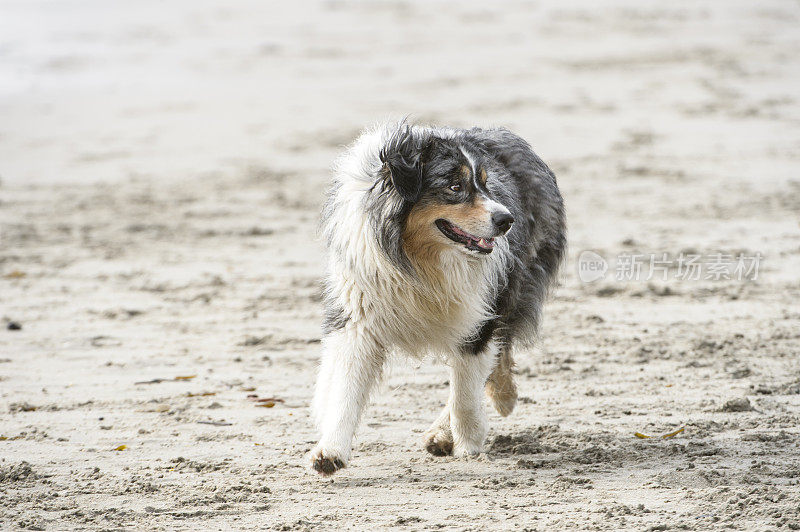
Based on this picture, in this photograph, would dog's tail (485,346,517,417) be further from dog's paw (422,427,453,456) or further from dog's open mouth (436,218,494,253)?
dog's open mouth (436,218,494,253)

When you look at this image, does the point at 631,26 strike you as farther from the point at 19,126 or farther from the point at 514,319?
the point at 514,319

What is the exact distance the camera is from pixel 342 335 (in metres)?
5.04

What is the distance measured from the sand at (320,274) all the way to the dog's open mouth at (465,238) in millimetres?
1130

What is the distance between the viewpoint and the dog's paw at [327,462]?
479 cm

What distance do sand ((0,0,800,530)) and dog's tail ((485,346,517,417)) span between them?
14 centimetres

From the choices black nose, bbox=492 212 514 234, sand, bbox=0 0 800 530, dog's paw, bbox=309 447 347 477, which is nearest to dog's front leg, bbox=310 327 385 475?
dog's paw, bbox=309 447 347 477

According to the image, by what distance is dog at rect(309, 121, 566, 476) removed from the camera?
482 centimetres

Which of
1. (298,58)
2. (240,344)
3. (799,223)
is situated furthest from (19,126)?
(799,223)

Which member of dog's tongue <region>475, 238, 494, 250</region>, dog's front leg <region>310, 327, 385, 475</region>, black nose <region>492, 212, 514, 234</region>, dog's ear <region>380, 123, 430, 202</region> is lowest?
dog's front leg <region>310, 327, 385, 475</region>

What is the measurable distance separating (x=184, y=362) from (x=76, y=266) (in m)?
2.65

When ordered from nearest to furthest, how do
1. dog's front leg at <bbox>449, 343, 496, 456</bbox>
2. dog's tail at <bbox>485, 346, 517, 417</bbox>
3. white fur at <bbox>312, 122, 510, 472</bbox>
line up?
white fur at <bbox>312, 122, 510, 472</bbox>, dog's front leg at <bbox>449, 343, 496, 456</bbox>, dog's tail at <bbox>485, 346, 517, 417</bbox>

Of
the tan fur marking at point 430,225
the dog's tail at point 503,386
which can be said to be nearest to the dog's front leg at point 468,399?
the dog's tail at point 503,386

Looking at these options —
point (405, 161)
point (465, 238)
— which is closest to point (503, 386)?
point (465, 238)

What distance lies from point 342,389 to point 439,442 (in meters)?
0.69
